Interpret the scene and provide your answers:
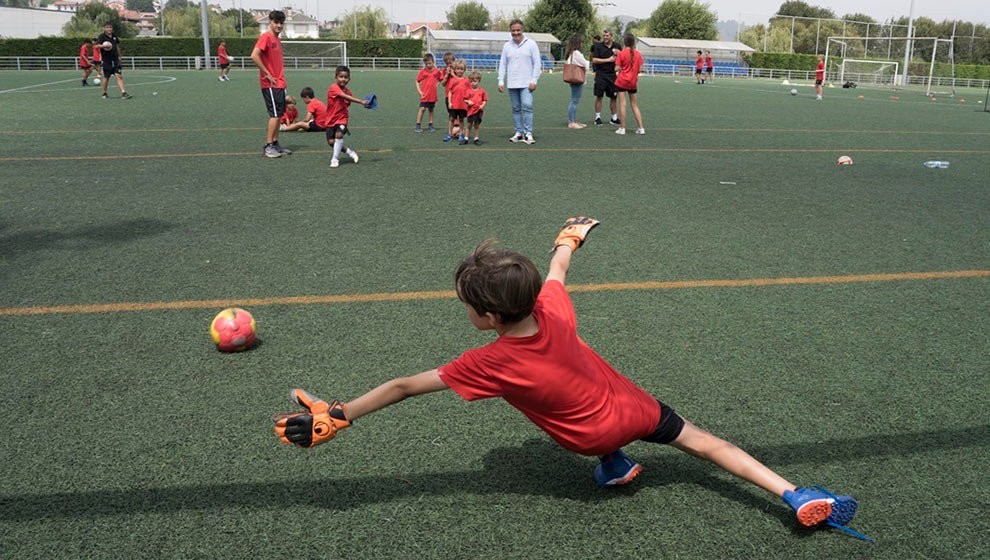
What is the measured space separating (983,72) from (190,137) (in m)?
58.8

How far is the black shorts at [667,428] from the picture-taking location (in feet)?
9.12

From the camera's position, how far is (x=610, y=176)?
9641 mm

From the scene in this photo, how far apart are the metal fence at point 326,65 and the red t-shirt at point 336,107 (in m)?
32.2

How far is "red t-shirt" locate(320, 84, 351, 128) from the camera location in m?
10.2

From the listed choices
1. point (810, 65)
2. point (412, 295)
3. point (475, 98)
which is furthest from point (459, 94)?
point (810, 65)

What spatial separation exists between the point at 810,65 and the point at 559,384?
65.0m

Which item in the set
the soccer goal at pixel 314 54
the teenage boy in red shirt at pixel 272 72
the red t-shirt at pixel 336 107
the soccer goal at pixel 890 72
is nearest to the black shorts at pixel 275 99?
the teenage boy in red shirt at pixel 272 72

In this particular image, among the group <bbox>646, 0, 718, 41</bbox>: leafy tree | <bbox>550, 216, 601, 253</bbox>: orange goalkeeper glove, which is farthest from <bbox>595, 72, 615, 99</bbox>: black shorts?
<bbox>646, 0, 718, 41</bbox>: leafy tree

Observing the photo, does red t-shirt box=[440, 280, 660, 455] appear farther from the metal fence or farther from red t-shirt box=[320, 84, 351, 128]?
the metal fence

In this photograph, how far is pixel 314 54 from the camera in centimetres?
5003

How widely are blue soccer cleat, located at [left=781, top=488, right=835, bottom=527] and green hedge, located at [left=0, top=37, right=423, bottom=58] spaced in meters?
50.7

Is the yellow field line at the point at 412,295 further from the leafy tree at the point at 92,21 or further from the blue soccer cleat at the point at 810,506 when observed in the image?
the leafy tree at the point at 92,21

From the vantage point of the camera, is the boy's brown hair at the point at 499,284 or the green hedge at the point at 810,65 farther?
the green hedge at the point at 810,65

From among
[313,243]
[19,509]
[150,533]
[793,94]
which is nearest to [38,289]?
[313,243]
